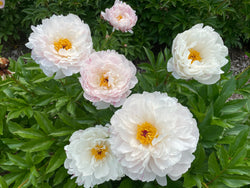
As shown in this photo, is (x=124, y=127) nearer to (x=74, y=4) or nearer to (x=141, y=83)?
(x=141, y=83)

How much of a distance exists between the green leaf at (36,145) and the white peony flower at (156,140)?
390 mm

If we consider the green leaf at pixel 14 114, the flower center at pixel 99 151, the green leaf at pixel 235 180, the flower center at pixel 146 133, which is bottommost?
the green leaf at pixel 14 114

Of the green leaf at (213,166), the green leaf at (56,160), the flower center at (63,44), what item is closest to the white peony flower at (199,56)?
the green leaf at (213,166)

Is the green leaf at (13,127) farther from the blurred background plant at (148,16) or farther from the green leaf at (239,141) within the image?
the blurred background plant at (148,16)

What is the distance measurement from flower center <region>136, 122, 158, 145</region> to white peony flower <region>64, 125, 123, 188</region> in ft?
0.36

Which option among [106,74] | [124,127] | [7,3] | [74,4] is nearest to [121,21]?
[106,74]

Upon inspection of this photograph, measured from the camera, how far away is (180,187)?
0.85 meters

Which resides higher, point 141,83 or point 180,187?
point 141,83

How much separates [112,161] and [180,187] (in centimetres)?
32

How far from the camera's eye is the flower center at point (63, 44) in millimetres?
790

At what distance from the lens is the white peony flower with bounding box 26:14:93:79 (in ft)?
2.40

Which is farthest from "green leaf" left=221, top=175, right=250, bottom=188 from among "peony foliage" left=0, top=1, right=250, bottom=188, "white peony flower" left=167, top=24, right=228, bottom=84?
"white peony flower" left=167, top=24, right=228, bottom=84

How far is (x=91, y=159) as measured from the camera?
0.74 m

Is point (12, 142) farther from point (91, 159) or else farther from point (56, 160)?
point (91, 159)
